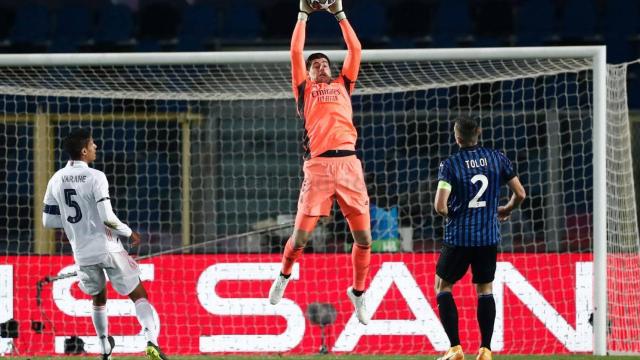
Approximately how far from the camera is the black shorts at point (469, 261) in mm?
7762

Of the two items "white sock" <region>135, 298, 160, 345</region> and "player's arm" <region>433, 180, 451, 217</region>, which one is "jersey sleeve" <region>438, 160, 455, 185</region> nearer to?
"player's arm" <region>433, 180, 451, 217</region>

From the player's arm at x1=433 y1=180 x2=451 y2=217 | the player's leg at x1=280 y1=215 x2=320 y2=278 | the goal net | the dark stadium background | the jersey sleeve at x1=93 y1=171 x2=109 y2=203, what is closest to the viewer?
the player's arm at x1=433 y1=180 x2=451 y2=217

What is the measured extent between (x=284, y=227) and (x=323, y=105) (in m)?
3.87

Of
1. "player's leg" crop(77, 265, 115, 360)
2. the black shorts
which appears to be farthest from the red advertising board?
the black shorts

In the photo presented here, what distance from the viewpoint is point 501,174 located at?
7746 mm

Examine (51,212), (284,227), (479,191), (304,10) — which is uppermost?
(304,10)

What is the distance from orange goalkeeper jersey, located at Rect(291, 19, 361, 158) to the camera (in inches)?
311

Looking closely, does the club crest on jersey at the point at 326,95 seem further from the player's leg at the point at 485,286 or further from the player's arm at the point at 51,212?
the player's arm at the point at 51,212

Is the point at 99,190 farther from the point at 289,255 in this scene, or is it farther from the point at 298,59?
the point at 298,59

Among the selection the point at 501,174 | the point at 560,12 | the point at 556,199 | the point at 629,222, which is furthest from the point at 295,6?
the point at 501,174

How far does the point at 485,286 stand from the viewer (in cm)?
787

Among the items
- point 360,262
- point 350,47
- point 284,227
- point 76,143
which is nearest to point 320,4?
point 350,47

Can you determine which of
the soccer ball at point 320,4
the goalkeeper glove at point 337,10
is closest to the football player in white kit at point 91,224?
the soccer ball at point 320,4

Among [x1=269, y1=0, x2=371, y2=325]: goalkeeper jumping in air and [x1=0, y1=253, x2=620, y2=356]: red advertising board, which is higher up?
[x1=269, y1=0, x2=371, y2=325]: goalkeeper jumping in air
